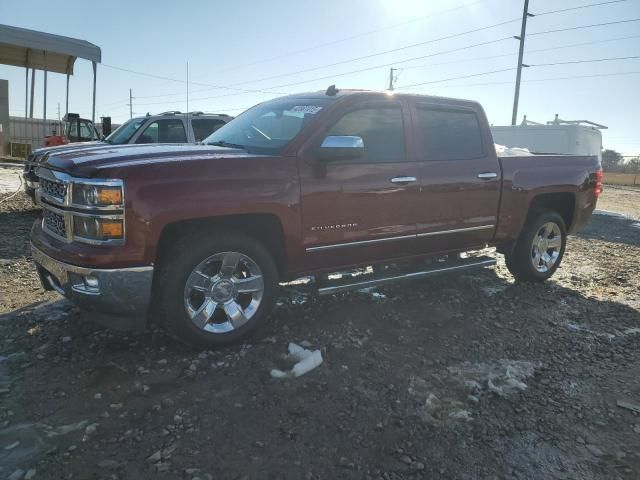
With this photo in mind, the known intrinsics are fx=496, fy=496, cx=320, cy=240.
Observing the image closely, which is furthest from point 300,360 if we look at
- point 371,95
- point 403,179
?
point 371,95

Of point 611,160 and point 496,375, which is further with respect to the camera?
point 611,160

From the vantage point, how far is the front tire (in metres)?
3.47

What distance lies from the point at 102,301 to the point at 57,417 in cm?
75

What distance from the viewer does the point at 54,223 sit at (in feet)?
11.9

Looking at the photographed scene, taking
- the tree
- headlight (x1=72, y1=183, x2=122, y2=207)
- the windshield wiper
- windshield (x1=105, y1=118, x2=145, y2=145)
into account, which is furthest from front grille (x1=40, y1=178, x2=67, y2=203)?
the tree

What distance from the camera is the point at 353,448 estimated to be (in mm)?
2623

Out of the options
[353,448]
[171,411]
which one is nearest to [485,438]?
[353,448]

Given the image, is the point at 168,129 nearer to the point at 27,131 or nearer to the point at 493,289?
the point at 493,289

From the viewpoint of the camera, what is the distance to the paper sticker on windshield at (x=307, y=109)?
422 centimetres

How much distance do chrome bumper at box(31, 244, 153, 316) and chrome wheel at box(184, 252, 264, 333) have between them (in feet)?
1.02

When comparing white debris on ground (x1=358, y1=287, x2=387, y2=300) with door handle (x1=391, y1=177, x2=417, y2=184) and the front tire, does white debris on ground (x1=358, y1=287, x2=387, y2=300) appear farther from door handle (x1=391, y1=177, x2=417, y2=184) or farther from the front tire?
the front tire

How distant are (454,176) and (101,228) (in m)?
3.22

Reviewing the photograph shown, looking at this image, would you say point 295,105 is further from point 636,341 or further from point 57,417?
point 636,341

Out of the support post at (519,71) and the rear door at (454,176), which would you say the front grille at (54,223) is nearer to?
the rear door at (454,176)
